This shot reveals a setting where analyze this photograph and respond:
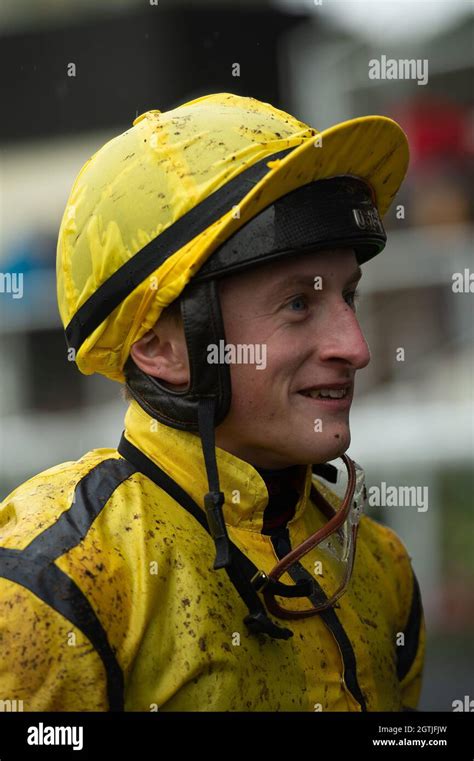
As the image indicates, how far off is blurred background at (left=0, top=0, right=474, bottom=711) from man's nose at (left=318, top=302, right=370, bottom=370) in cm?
474

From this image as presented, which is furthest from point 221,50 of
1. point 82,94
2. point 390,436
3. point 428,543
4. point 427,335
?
point 428,543

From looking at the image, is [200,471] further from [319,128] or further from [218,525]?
[319,128]

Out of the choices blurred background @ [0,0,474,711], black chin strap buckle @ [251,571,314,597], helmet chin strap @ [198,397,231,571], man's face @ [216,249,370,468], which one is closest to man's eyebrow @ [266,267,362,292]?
man's face @ [216,249,370,468]

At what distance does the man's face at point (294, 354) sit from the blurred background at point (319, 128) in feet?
15.3

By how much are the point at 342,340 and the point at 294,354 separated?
118mm

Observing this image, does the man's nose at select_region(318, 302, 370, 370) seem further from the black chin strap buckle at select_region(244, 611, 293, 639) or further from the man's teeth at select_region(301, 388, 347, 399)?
the black chin strap buckle at select_region(244, 611, 293, 639)

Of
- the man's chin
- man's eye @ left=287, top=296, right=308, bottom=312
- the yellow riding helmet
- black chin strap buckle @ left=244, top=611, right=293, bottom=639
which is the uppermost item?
the yellow riding helmet

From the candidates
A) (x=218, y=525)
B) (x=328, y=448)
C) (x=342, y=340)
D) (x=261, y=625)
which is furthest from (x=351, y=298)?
(x=261, y=625)

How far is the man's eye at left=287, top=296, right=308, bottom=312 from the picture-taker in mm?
2535

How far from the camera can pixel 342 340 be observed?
2.53 meters

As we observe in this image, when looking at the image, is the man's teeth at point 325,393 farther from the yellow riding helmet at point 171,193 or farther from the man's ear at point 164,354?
the yellow riding helmet at point 171,193

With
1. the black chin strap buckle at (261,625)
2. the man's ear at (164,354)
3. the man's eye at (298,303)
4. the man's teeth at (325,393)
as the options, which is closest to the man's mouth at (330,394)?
the man's teeth at (325,393)

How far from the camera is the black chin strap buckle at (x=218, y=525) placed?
235 centimetres

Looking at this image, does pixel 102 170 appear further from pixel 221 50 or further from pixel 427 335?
pixel 221 50
